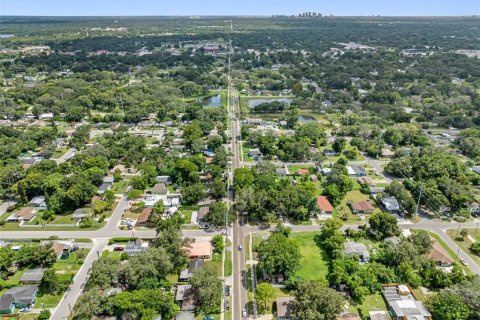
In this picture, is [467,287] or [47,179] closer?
[467,287]

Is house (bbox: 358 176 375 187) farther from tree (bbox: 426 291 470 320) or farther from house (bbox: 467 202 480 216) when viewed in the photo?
tree (bbox: 426 291 470 320)

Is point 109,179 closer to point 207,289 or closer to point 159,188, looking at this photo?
point 159,188

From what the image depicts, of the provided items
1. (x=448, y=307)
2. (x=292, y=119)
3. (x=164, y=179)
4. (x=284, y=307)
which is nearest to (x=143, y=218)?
(x=164, y=179)

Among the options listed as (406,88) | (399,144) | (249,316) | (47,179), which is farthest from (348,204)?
(406,88)

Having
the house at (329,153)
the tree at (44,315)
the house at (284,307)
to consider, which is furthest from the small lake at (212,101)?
the tree at (44,315)

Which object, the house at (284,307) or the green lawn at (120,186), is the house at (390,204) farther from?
the green lawn at (120,186)

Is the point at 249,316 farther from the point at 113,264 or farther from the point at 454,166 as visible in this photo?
the point at 454,166
